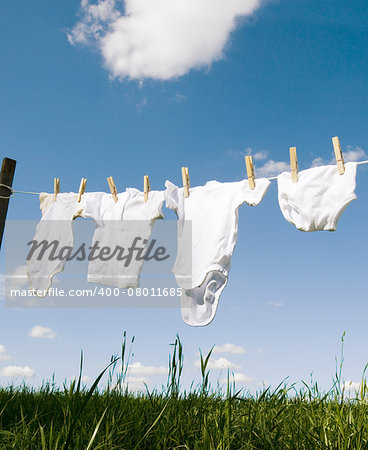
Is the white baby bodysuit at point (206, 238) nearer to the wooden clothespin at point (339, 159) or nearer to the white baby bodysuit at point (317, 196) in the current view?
the white baby bodysuit at point (317, 196)

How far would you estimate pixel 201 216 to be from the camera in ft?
13.0

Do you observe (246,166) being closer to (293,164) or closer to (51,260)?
(293,164)

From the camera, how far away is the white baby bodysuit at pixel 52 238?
468cm

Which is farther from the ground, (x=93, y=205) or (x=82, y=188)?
(x=82, y=188)

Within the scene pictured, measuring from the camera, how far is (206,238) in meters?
3.88

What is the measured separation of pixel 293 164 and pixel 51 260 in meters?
2.76

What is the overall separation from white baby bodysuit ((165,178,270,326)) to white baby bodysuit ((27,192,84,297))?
132 centimetres

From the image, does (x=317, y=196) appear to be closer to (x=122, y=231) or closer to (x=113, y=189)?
(x=122, y=231)

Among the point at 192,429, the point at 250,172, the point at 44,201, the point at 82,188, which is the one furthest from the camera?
the point at 44,201

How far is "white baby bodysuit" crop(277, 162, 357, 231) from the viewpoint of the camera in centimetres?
332

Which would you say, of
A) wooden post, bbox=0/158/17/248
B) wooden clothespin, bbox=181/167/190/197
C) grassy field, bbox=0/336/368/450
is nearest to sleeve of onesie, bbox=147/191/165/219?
wooden clothespin, bbox=181/167/190/197

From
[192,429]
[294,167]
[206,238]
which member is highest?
[294,167]

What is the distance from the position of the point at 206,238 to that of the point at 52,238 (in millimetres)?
1903

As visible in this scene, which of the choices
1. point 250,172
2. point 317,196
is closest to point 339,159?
point 317,196
